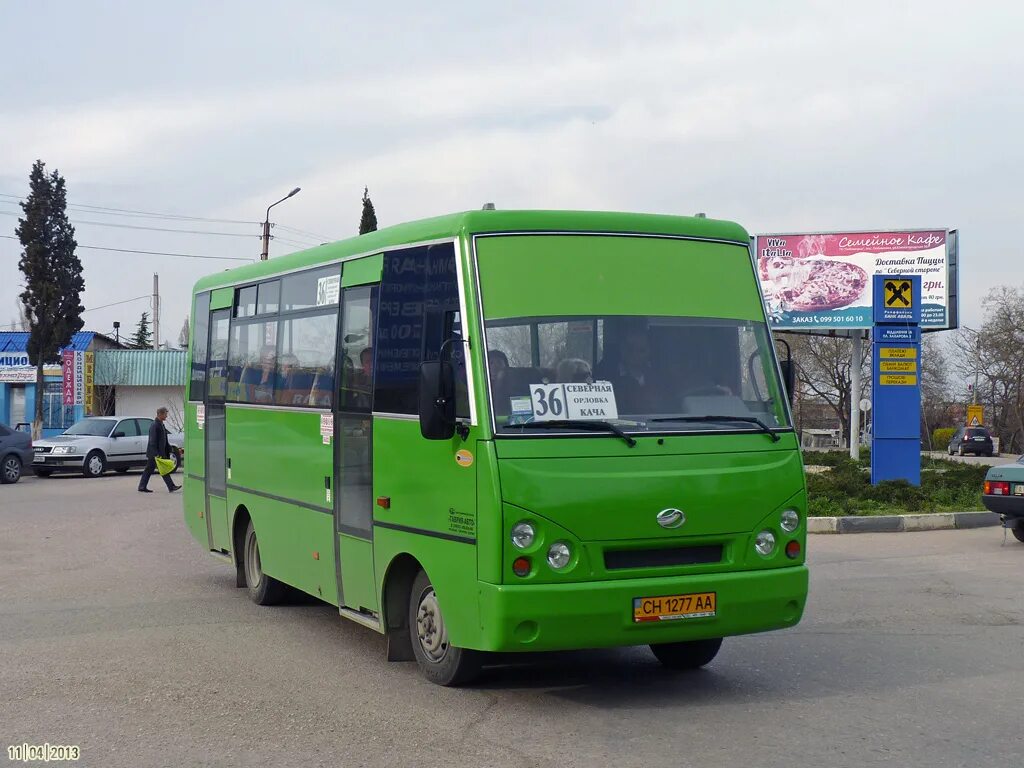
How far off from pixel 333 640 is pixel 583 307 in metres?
3.73

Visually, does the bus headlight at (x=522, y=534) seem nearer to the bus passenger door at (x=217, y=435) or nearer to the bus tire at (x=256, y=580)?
the bus tire at (x=256, y=580)

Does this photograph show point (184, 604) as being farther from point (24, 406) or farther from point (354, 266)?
point (24, 406)

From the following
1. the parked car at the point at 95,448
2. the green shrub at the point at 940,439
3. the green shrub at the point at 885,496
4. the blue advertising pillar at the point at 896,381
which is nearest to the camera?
the green shrub at the point at 885,496

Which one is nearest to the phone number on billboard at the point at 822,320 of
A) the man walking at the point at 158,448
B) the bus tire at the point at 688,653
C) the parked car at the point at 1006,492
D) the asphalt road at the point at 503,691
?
the man walking at the point at 158,448

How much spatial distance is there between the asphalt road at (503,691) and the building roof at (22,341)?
157 ft

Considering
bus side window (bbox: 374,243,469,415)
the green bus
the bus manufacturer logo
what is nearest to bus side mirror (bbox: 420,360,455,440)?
the green bus

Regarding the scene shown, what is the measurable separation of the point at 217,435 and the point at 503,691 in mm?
5446

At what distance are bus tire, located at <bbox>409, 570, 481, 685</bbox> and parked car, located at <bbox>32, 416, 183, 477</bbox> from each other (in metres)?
25.2

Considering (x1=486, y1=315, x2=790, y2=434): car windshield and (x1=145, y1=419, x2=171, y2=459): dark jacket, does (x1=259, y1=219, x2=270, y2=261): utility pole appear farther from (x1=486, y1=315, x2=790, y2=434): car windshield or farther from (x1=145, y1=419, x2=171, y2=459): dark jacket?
(x1=486, y1=315, x2=790, y2=434): car windshield

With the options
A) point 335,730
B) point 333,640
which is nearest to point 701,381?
point 335,730

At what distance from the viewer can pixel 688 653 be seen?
316 inches

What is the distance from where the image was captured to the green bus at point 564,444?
260 inches

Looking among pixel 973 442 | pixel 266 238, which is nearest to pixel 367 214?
pixel 266 238

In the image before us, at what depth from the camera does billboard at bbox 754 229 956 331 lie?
37844mm
